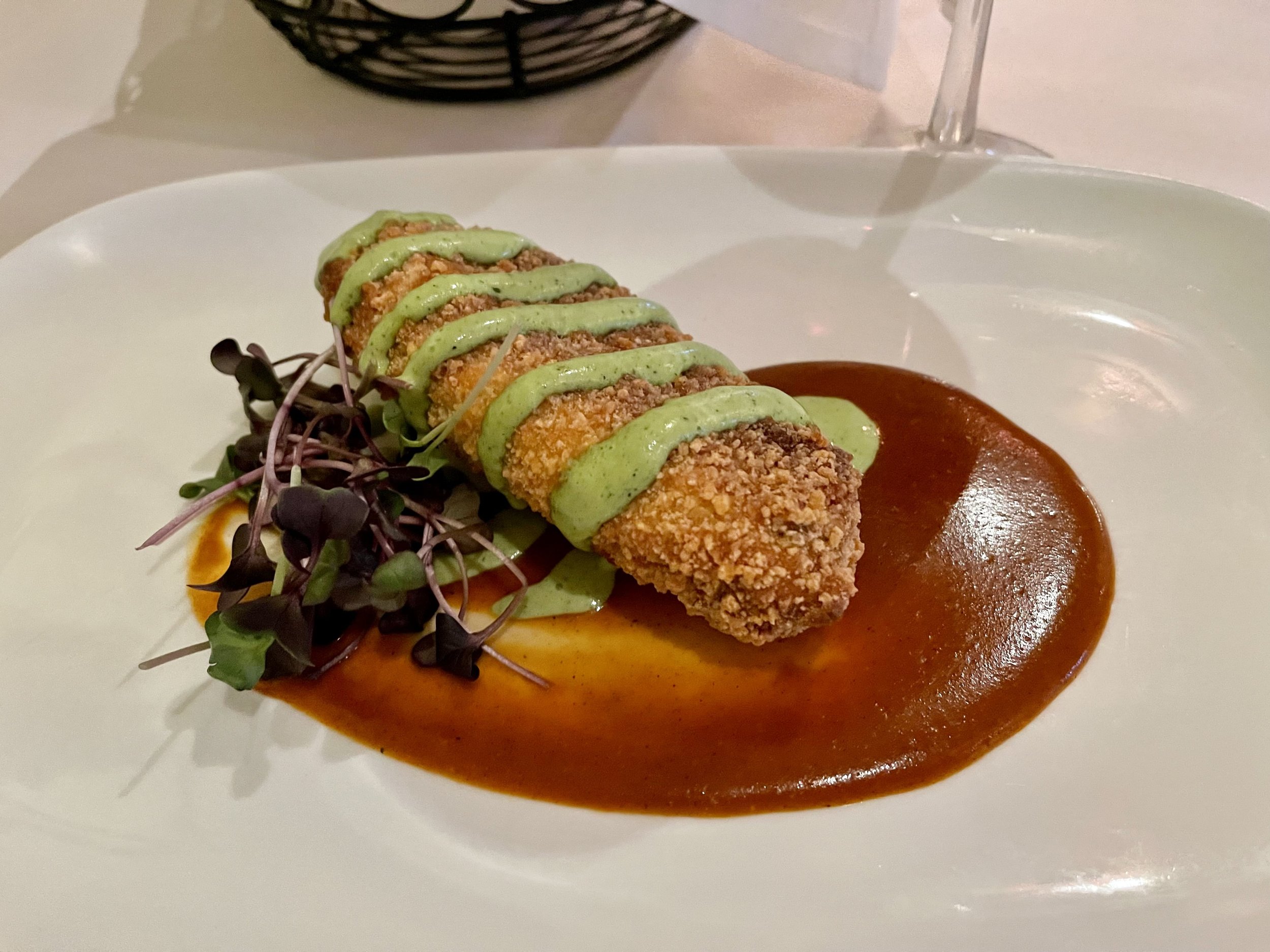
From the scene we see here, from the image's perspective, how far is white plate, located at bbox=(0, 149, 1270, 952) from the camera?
133cm

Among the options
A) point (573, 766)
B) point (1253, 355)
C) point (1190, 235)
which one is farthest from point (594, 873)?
point (1190, 235)

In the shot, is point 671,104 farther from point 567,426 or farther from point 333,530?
point 333,530

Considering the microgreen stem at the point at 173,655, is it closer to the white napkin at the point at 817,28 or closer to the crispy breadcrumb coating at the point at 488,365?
the crispy breadcrumb coating at the point at 488,365

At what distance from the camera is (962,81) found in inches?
101

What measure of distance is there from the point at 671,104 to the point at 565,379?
1.82m

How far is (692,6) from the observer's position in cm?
214

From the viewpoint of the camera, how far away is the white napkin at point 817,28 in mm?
2178

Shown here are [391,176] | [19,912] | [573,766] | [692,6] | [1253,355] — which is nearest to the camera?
[19,912]

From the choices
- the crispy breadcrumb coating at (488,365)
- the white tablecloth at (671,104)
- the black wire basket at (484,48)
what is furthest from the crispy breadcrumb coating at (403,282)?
the white tablecloth at (671,104)

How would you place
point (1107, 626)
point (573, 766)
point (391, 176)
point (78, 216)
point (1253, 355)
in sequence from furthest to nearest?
point (391, 176) → point (78, 216) → point (1253, 355) → point (1107, 626) → point (573, 766)

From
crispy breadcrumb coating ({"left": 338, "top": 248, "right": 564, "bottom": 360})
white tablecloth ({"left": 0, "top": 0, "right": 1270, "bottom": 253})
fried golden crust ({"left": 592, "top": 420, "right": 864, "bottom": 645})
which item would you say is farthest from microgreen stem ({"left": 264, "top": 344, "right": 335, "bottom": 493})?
white tablecloth ({"left": 0, "top": 0, "right": 1270, "bottom": 253})

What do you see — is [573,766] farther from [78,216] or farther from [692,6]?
[78,216]

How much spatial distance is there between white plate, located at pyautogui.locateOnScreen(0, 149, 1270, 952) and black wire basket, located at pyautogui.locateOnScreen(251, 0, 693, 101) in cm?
66

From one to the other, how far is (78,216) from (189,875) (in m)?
1.90
